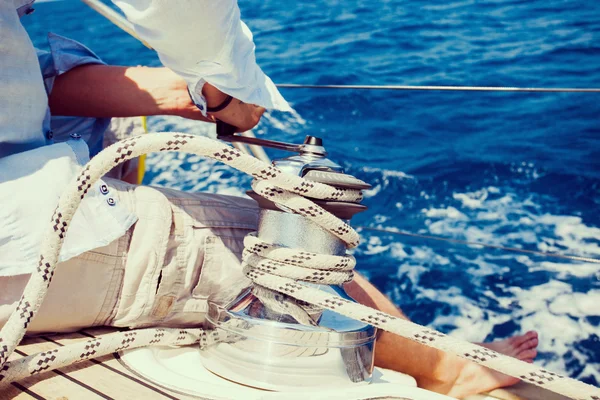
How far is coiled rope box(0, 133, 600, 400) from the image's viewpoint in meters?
0.88

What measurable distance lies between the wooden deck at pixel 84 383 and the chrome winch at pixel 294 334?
96 mm

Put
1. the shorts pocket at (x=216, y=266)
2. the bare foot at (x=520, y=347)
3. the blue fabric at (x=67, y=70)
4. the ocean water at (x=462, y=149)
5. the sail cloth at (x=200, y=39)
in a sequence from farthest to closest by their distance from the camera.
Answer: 1. the ocean water at (x=462, y=149)
2. the bare foot at (x=520, y=347)
3. the blue fabric at (x=67, y=70)
4. the shorts pocket at (x=216, y=266)
5. the sail cloth at (x=200, y=39)

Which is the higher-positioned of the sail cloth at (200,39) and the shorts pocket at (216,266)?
the sail cloth at (200,39)

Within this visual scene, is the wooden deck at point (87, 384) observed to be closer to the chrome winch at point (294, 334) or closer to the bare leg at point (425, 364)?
the chrome winch at point (294, 334)

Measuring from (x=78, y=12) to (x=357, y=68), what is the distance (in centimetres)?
711

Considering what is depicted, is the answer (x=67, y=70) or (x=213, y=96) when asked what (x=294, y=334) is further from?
(x=67, y=70)

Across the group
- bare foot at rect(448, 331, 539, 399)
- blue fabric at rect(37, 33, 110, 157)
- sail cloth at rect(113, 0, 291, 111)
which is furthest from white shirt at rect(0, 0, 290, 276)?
bare foot at rect(448, 331, 539, 399)

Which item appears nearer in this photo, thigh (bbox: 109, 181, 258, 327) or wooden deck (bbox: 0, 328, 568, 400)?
wooden deck (bbox: 0, 328, 568, 400)

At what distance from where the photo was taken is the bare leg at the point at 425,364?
1.24m

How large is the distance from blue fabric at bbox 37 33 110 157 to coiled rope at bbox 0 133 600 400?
49cm

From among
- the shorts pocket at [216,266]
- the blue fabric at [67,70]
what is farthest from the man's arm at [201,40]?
the blue fabric at [67,70]

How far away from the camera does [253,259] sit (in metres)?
0.98

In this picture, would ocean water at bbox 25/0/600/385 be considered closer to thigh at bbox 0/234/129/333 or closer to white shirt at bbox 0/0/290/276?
white shirt at bbox 0/0/290/276

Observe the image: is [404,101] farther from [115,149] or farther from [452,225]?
[115,149]
